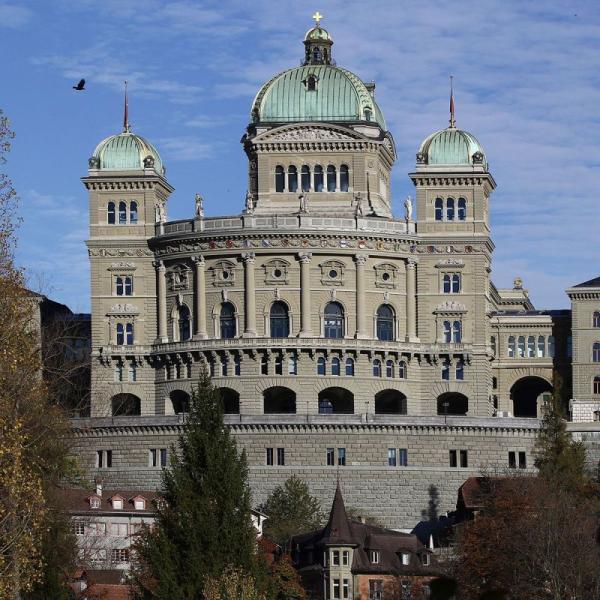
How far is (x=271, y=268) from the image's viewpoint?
168375 millimetres

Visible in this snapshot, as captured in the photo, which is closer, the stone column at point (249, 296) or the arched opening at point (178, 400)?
the stone column at point (249, 296)

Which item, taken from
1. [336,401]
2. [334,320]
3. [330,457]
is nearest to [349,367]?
[334,320]

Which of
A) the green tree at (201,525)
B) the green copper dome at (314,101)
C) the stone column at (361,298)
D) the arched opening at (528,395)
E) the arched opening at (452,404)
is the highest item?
the green copper dome at (314,101)

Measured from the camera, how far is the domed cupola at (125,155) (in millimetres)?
174125

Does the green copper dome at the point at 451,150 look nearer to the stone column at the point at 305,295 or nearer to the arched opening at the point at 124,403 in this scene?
the stone column at the point at 305,295

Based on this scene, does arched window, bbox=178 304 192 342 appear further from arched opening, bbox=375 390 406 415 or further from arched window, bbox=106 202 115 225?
arched opening, bbox=375 390 406 415

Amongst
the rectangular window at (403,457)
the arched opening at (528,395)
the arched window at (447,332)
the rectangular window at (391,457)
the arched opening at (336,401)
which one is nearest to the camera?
the rectangular window at (391,457)

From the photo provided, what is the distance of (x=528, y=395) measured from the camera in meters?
186

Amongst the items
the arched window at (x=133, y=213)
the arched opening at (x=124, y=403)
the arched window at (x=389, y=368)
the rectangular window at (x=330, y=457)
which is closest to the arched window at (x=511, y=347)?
the arched window at (x=389, y=368)

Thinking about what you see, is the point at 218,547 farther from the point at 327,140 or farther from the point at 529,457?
the point at 327,140

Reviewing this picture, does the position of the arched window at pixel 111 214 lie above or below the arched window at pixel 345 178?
below

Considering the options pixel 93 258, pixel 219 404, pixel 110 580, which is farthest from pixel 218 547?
pixel 93 258

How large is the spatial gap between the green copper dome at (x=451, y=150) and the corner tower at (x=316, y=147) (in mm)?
3529

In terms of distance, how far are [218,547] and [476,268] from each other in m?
80.1
